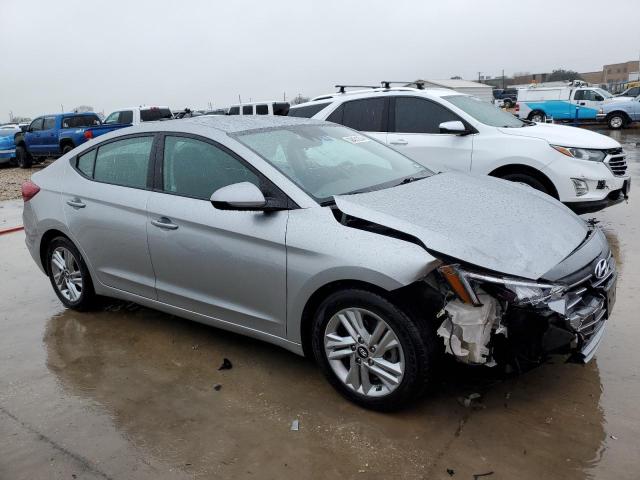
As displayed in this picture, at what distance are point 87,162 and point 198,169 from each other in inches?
52.0

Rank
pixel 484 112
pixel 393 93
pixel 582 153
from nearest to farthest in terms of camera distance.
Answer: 1. pixel 582 153
2. pixel 484 112
3. pixel 393 93

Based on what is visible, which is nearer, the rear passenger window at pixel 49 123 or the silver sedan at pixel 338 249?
the silver sedan at pixel 338 249

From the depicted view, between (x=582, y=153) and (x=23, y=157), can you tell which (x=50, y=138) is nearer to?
(x=23, y=157)

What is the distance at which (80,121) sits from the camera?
18312mm

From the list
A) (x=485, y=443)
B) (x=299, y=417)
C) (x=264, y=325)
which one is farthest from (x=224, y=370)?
(x=485, y=443)

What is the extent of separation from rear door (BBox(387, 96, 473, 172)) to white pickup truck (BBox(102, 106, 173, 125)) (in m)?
13.0

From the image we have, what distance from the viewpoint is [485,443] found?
2.79m

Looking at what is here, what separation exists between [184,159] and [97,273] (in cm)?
127

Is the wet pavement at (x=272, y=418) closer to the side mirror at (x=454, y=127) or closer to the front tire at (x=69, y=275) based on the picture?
the front tire at (x=69, y=275)

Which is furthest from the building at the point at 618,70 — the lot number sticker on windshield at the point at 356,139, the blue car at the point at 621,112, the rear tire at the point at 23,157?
the lot number sticker on windshield at the point at 356,139

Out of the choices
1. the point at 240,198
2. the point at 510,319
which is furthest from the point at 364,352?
the point at 240,198

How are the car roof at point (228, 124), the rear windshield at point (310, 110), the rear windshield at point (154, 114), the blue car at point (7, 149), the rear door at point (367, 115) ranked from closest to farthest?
the car roof at point (228, 124), the rear door at point (367, 115), the rear windshield at point (310, 110), the rear windshield at point (154, 114), the blue car at point (7, 149)

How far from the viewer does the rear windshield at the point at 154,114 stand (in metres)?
18.4

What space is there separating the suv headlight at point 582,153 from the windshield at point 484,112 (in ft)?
2.71
